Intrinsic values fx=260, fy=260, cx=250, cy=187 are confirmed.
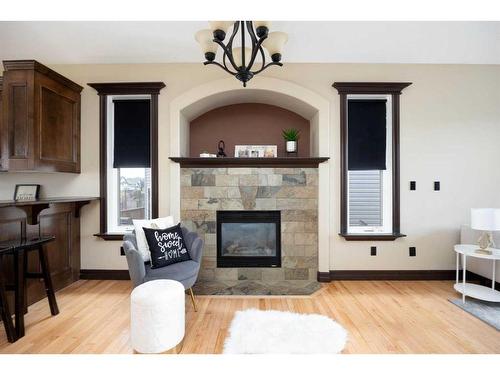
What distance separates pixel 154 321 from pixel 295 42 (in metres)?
3.14

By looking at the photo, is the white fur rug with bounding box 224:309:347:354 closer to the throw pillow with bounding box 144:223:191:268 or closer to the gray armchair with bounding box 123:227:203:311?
the gray armchair with bounding box 123:227:203:311

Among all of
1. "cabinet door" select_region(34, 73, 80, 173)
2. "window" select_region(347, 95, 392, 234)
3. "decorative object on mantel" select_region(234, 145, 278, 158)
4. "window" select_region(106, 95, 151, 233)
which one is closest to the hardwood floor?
"window" select_region(347, 95, 392, 234)

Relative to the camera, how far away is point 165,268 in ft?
8.07

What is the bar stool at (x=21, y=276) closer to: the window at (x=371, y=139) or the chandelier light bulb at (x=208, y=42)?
the chandelier light bulb at (x=208, y=42)

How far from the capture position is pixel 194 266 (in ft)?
8.39

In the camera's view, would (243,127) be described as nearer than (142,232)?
No

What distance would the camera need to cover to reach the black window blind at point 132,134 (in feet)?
11.4

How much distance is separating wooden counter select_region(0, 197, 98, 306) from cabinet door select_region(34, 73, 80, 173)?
1.46ft

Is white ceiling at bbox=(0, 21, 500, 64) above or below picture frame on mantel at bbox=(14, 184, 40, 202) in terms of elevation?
above

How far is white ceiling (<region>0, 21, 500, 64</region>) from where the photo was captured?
111 inches

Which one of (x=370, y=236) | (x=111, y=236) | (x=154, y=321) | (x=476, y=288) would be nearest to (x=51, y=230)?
(x=111, y=236)

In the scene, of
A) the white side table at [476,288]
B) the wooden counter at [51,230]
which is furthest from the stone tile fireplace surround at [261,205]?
the white side table at [476,288]

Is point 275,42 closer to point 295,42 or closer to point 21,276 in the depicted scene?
point 295,42
